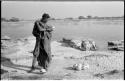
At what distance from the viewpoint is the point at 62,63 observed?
5.89 meters

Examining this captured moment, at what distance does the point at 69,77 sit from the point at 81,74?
12.1 inches

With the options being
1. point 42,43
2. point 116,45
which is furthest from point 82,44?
point 42,43

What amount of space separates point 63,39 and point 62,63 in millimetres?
798

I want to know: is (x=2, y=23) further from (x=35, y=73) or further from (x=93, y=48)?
(x=93, y=48)

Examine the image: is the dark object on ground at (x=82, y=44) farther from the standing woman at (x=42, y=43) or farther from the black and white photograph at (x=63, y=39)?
the standing woman at (x=42, y=43)

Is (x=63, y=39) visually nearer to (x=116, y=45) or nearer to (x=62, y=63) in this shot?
(x=62, y=63)

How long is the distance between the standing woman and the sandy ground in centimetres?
19

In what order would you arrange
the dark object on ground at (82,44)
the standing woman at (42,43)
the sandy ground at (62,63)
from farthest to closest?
1. the dark object on ground at (82,44)
2. the standing woman at (42,43)
3. the sandy ground at (62,63)

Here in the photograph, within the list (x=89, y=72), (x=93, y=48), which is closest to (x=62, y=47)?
(x=93, y=48)

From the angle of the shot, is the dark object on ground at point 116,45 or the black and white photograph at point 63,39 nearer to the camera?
the black and white photograph at point 63,39

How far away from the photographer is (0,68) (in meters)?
5.49

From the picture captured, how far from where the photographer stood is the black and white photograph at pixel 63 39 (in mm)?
5348

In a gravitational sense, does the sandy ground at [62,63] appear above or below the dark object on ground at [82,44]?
below

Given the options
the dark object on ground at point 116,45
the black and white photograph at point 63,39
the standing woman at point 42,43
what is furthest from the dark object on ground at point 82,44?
the standing woman at point 42,43
